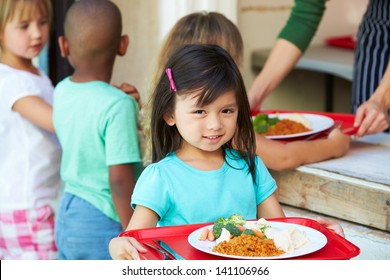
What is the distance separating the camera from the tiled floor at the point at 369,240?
2195 mm

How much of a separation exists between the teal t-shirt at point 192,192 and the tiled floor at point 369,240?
404 millimetres

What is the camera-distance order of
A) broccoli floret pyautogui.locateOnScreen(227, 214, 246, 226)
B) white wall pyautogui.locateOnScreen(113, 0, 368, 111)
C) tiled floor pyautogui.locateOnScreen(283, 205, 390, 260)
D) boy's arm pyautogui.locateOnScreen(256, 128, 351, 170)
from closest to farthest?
1. broccoli floret pyautogui.locateOnScreen(227, 214, 246, 226)
2. tiled floor pyautogui.locateOnScreen(283, 205, 390, 260)
3. boy's arm pyautogui.locateOnScreen(256, 128, 351, 170)
4. white wall pyautogui.locateOnScreen(113, 0, 368, 111)

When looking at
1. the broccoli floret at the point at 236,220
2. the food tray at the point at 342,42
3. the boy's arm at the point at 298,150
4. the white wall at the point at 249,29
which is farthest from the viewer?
the food tray at the point at 342,42

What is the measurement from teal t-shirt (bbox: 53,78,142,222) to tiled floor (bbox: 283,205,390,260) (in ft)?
2.28

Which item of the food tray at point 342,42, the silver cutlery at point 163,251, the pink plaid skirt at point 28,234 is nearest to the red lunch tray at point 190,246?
the silver cutlery at point 163,251

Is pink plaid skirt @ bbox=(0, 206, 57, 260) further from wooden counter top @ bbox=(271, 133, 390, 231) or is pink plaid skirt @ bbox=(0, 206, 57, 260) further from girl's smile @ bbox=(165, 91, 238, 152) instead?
girl's smile @ bbox=(165, 91, 238, 152)

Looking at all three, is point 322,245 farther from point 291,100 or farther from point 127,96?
point 291,100

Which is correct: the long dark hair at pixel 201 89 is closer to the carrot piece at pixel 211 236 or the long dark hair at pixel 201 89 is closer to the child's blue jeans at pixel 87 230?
the carrot piece at pixel 211 236

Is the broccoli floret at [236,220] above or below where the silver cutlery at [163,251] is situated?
above

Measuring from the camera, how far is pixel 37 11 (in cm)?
304

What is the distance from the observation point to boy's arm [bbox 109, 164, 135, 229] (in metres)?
2.54

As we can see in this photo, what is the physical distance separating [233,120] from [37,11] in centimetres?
140

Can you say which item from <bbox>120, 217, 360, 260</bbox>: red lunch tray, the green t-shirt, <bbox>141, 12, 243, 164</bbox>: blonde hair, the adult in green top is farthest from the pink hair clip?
the green t-shirt

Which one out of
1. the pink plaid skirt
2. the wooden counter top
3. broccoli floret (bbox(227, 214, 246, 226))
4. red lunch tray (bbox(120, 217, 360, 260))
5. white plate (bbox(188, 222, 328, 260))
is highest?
Result: broccoli floret (bbox(227, 214, 246, 226))
